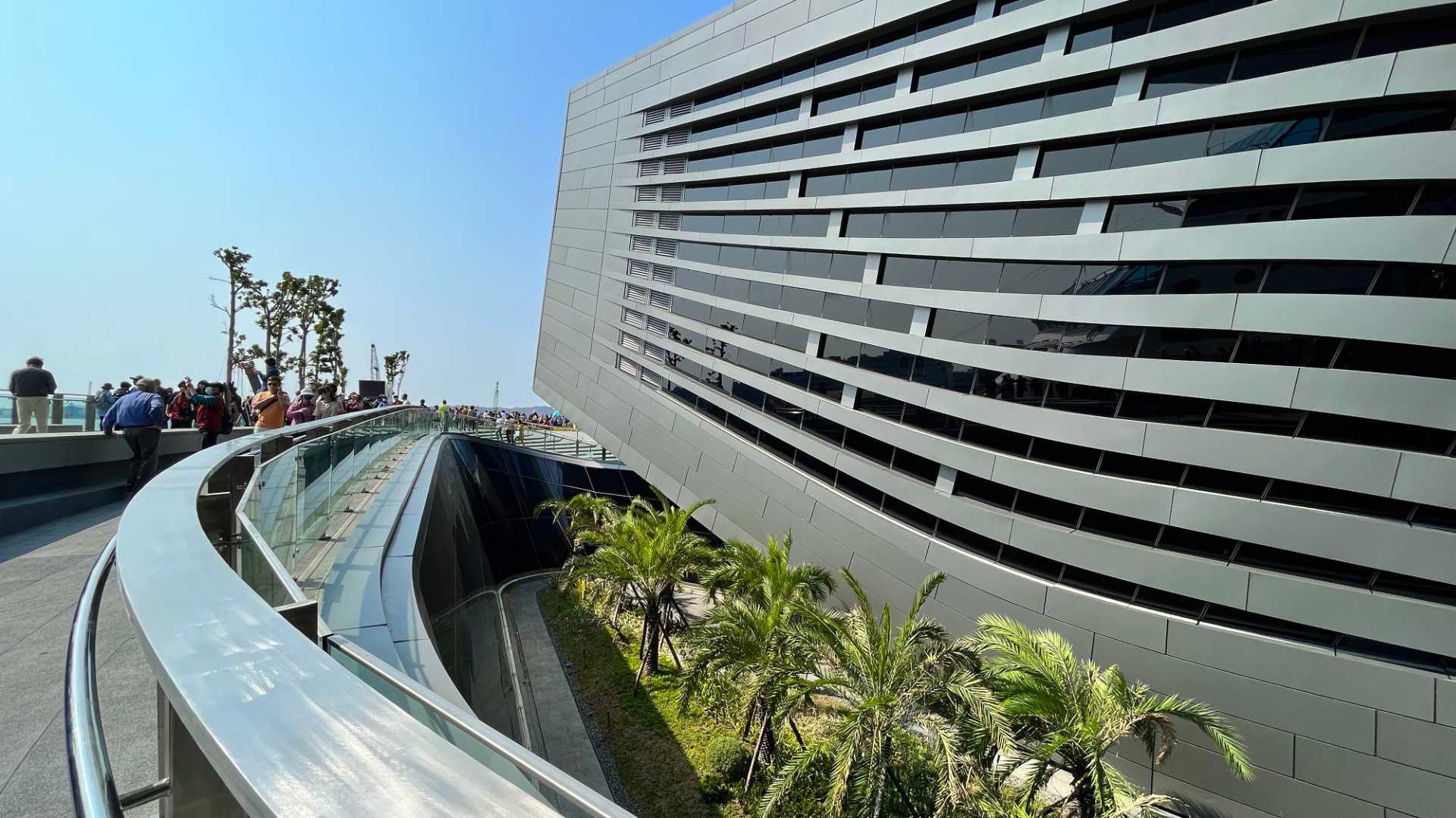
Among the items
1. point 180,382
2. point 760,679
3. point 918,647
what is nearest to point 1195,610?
point 918,647

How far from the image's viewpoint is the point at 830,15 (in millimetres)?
15758

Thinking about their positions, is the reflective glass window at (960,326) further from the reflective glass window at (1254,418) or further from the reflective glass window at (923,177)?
the reflective glass window at (1254,418)

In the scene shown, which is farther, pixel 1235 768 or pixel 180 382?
pixel 180 382

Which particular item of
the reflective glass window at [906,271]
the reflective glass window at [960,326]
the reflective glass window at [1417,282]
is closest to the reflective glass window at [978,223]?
the reflective glass window at [906,271]

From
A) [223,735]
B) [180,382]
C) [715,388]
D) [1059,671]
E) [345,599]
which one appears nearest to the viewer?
[223,735]

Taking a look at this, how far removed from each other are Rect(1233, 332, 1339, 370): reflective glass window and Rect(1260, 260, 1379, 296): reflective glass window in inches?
26.6

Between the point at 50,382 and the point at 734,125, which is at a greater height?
the point at 734,125

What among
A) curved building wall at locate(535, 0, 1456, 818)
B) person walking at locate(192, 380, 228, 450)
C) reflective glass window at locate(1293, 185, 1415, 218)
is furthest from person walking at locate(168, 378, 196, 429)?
reflective glass window at locate(1293, 185, 1415, 218)

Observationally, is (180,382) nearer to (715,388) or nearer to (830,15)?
(715,388)

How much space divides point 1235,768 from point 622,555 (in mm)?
12402

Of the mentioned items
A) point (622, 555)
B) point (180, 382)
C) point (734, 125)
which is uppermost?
point (734, 125)

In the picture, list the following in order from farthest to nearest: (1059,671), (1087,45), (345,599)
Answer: (1087,45) < (1059,671) < (345,599)

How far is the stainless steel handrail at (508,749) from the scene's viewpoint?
3.23 ft

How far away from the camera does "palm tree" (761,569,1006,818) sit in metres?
9.02
